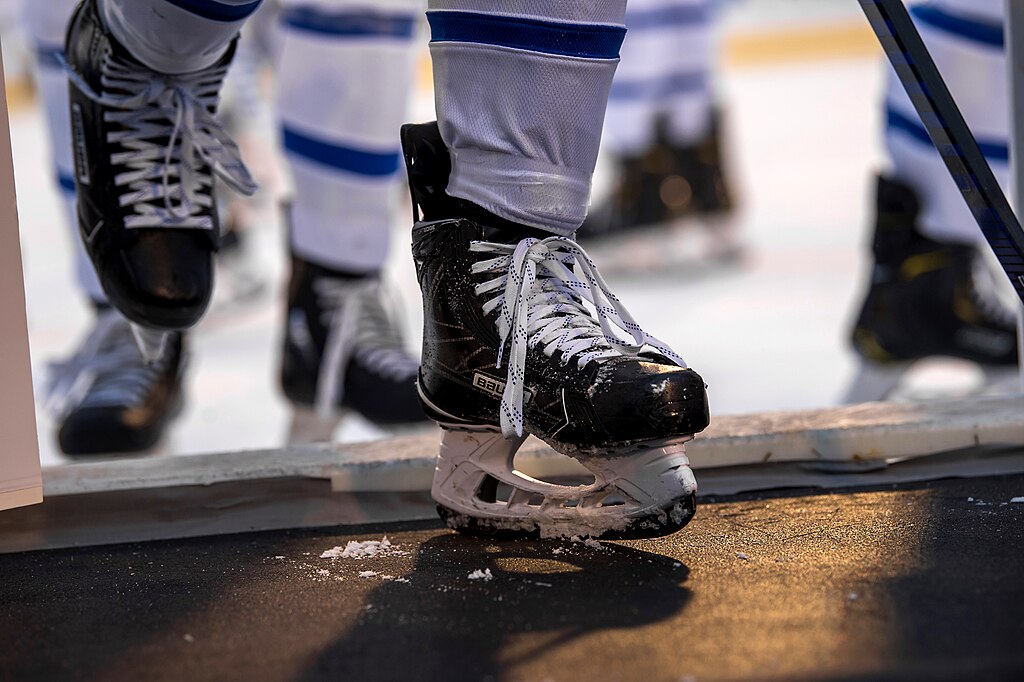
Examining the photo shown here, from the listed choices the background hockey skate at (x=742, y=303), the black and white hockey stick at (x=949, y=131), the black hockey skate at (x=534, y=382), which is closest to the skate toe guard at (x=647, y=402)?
the black hockey skate at (x=534, y=382)

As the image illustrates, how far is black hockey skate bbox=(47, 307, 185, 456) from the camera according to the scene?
4.94 feet

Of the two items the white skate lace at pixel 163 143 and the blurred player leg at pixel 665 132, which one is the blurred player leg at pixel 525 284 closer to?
the white skate lace at pixel 163 143

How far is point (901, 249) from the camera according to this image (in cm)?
164

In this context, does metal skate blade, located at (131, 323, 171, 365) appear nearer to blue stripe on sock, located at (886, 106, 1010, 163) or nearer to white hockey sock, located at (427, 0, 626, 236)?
white hockey sock, located at (427, 0, 626, 236)

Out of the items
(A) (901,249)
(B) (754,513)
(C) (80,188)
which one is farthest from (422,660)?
(A) (901,249)

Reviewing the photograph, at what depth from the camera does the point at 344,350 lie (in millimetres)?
1533

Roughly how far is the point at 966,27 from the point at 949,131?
2.79 ft

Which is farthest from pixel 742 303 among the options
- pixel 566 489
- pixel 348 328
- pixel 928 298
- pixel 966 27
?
pixel 566 489

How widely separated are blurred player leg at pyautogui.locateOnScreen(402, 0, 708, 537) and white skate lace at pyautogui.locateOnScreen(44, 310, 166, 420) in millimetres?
874

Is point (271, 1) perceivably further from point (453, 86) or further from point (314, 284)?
point (453, 86)

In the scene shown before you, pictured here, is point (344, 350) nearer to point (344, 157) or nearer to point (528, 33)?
point (344, 157)

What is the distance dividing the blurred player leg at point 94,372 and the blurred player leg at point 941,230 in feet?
3.20

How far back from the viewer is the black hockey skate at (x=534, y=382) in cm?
68

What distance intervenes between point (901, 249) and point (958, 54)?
10.4 inches
